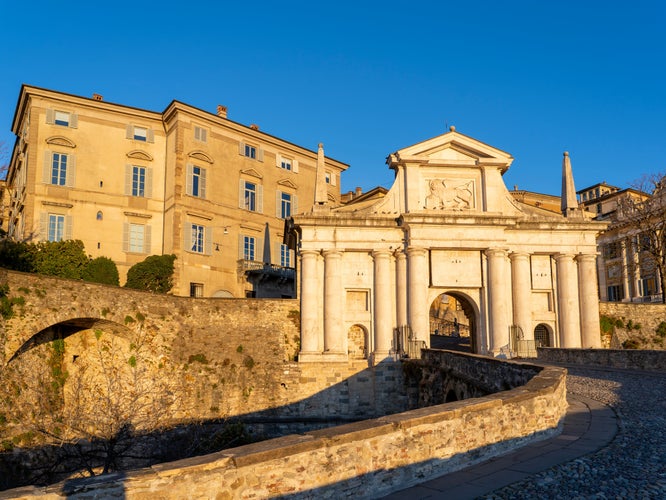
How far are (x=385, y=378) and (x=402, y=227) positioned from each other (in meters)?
7.93

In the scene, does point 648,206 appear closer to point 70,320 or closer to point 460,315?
point 460,315

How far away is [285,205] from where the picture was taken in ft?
139

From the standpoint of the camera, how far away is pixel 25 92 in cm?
3319

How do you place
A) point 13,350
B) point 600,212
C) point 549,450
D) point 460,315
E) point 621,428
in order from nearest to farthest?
point 549,450 < point 621,428 < point 13,350 < point 600,212 < point 460,315

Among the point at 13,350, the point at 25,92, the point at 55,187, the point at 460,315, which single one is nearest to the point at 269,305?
the point at 13,350

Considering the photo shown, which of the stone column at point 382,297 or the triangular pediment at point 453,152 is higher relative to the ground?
the triangular pediment at point 453,152

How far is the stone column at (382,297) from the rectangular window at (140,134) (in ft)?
60.0

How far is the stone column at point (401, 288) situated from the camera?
94.8 feet

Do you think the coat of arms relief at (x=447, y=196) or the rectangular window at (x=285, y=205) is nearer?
the coat of arms relief at (x=447, y=196)

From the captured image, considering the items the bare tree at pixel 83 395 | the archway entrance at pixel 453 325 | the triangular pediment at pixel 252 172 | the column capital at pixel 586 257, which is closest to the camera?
the bare tree at pixel 83 395

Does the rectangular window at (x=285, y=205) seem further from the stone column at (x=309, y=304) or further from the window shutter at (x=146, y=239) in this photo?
the stone column at (x=309, y=304)

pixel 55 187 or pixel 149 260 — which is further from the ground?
pixel 55 187

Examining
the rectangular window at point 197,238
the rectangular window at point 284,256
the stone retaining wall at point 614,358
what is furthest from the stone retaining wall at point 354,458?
the rectangular window at point 284,256

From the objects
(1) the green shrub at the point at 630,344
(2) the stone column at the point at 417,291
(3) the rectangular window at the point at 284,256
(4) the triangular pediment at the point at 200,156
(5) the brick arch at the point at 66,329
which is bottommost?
(1) the green shrub at the point at 630,344
